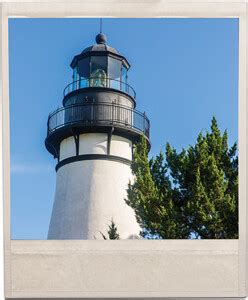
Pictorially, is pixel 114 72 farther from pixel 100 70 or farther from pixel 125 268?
pixel 125 268

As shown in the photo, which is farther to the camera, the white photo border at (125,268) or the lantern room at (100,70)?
the lantern room at (100,70)

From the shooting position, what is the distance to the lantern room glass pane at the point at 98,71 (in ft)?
22.2

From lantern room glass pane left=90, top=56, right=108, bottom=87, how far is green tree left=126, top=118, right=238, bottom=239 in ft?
3.83

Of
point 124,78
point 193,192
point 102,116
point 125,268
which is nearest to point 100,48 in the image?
point 124,78

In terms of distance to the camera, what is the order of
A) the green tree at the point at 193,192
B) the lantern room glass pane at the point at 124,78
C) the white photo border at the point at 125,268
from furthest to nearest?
the lantern room glass pane at the point at 124,78 < the green tree at the point at 193,192 < the white photo border at the point at 125,268

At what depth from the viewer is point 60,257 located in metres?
5.89

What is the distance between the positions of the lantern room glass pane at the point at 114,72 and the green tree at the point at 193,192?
1.10 metres

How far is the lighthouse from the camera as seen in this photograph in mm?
6770

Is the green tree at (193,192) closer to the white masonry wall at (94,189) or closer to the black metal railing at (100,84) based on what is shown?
the white masonry wall at (94,189)

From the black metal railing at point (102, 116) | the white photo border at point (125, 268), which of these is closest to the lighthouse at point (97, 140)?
the black metal railing at point (102, 116)

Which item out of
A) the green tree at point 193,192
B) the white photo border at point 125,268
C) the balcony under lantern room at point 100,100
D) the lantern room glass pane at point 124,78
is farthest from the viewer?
the lantern room glass pane at point 124,78

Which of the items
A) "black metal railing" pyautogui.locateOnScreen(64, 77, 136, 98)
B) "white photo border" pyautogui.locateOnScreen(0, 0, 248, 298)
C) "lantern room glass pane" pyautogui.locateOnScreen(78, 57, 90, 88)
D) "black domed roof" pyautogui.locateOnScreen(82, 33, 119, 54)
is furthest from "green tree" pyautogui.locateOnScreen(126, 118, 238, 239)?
"black domed roof" pyautogui.locateOnScreen(82, 33, 119, 54)

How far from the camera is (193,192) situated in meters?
5.95

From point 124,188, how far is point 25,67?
110 inches
